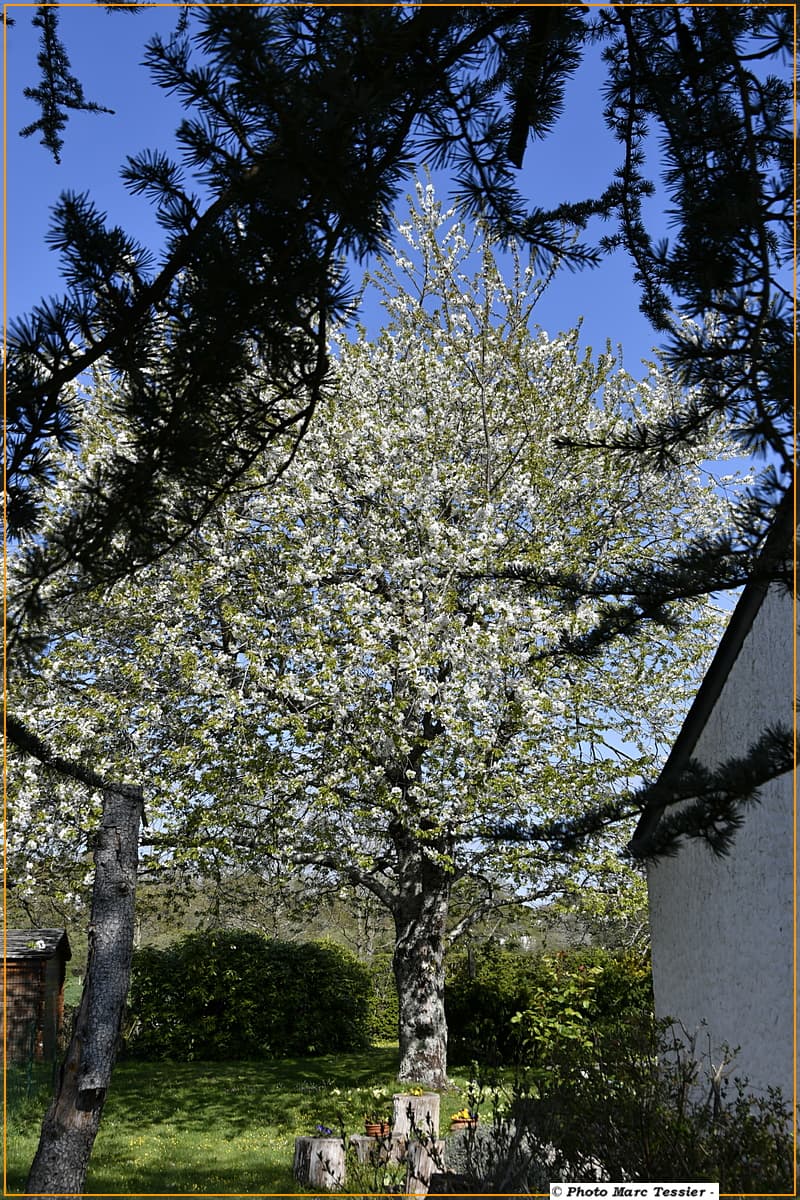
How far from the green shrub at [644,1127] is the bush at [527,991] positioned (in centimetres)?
579

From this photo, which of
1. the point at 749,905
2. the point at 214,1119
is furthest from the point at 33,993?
the point at 749,905

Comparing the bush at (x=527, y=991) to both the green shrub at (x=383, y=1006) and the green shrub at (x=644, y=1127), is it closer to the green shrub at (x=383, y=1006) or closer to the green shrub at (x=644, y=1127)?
the green shrub at (x=383, y=1006)

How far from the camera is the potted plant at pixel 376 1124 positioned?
709 cm

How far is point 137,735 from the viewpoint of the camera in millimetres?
9227

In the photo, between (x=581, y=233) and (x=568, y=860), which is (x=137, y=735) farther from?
(x=581, y=233)

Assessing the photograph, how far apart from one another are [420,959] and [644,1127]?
6.47 meters

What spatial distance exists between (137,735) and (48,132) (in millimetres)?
6624

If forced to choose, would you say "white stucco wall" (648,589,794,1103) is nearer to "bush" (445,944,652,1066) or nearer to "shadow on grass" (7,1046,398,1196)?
"shadow on grass" (7,1046,398,1196)

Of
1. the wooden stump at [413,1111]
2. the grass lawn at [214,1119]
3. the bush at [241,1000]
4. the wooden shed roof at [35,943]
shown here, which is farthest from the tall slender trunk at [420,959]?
the wooden shed roof at [35,943]

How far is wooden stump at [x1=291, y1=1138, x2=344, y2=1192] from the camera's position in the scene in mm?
6445

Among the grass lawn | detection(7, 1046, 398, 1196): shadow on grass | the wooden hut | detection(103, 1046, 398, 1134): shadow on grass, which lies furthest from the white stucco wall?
the wooden hut

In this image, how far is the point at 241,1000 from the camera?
45.0ft

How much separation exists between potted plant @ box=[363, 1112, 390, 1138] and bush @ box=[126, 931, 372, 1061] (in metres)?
6.66

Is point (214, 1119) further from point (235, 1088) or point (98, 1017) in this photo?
point (98, 1017)
